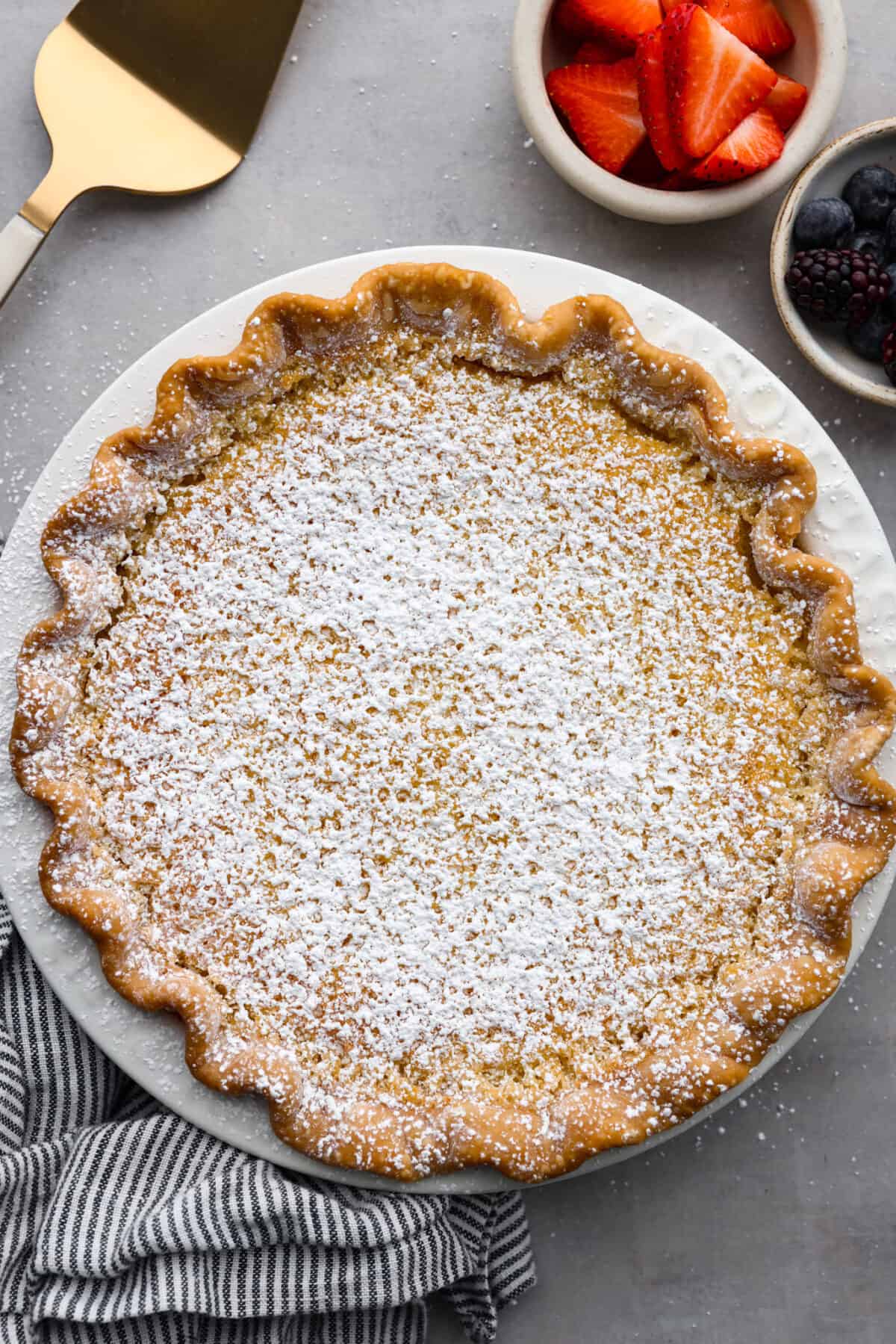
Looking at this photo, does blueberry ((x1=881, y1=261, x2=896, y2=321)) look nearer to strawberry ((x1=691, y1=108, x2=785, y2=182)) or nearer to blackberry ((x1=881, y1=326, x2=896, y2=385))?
blackberry ((x1=881, y1=326, x2=896, y2=385))

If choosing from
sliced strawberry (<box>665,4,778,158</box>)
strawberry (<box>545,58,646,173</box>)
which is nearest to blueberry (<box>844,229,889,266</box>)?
sliced strawberry (<box>665,4,778,158</box>)

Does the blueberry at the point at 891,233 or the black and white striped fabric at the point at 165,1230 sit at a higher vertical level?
the blueberry at the point at 891,233

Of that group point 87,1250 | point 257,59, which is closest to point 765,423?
point 257,59

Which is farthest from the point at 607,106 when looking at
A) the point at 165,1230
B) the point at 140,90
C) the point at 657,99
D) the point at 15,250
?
the point at 165,1230

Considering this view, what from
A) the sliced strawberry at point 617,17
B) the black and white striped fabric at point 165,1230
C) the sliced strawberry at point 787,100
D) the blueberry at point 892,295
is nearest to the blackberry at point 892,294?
the blueberry at point 892,295

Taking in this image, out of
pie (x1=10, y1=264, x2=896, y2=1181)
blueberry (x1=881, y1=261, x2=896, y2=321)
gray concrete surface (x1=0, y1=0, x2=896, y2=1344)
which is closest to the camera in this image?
pie (x1=10, y1=264, x2=896, y2=1181)

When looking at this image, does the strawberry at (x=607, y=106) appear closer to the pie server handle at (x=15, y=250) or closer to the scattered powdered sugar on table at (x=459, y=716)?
the scattered powdered sugar on table at (x=459, y=716)

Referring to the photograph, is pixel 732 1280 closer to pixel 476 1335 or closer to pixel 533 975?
pixel 476 1335
